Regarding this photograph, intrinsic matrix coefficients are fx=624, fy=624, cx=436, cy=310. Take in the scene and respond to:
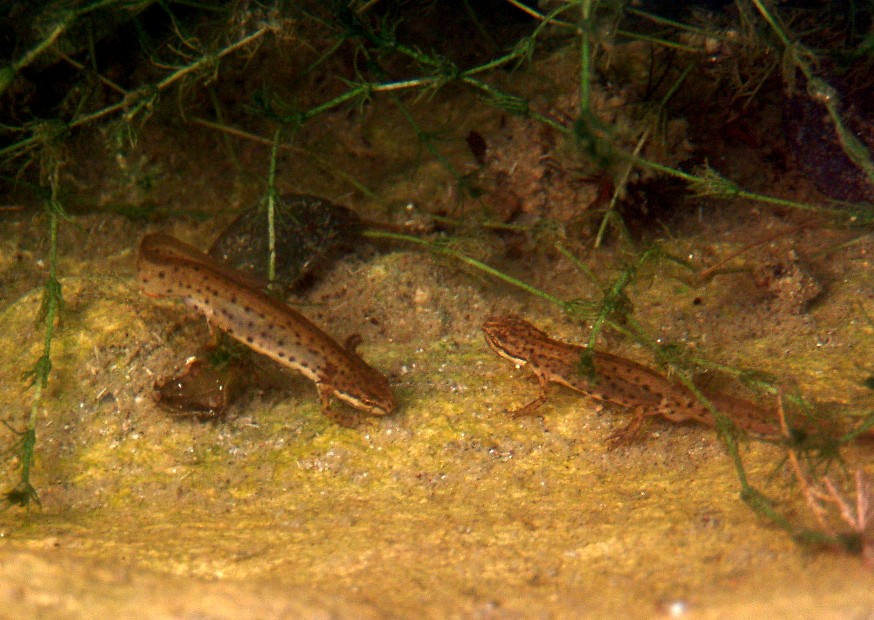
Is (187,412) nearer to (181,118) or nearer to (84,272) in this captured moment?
(84,272)

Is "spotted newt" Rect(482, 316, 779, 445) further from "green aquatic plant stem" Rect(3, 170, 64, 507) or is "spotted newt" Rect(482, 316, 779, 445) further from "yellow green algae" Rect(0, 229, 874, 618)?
"green aquatic plant stem" Rect(3, 170, 64, 507)

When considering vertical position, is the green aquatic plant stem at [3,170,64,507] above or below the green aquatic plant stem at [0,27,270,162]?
below

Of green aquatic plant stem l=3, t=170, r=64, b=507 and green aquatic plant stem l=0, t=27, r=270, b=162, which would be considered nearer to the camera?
green aquatic plant stem l=3, t=170, r=64, b=507

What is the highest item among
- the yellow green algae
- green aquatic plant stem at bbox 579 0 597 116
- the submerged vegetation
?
green aquatic plant stem at bbox 579 0 597 116

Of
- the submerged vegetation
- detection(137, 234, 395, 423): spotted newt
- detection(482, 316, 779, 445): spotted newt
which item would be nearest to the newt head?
detection(482, 316, 779, 445): spotted newt

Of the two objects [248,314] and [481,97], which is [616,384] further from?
[248,314]

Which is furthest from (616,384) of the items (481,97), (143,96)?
(143,96)
